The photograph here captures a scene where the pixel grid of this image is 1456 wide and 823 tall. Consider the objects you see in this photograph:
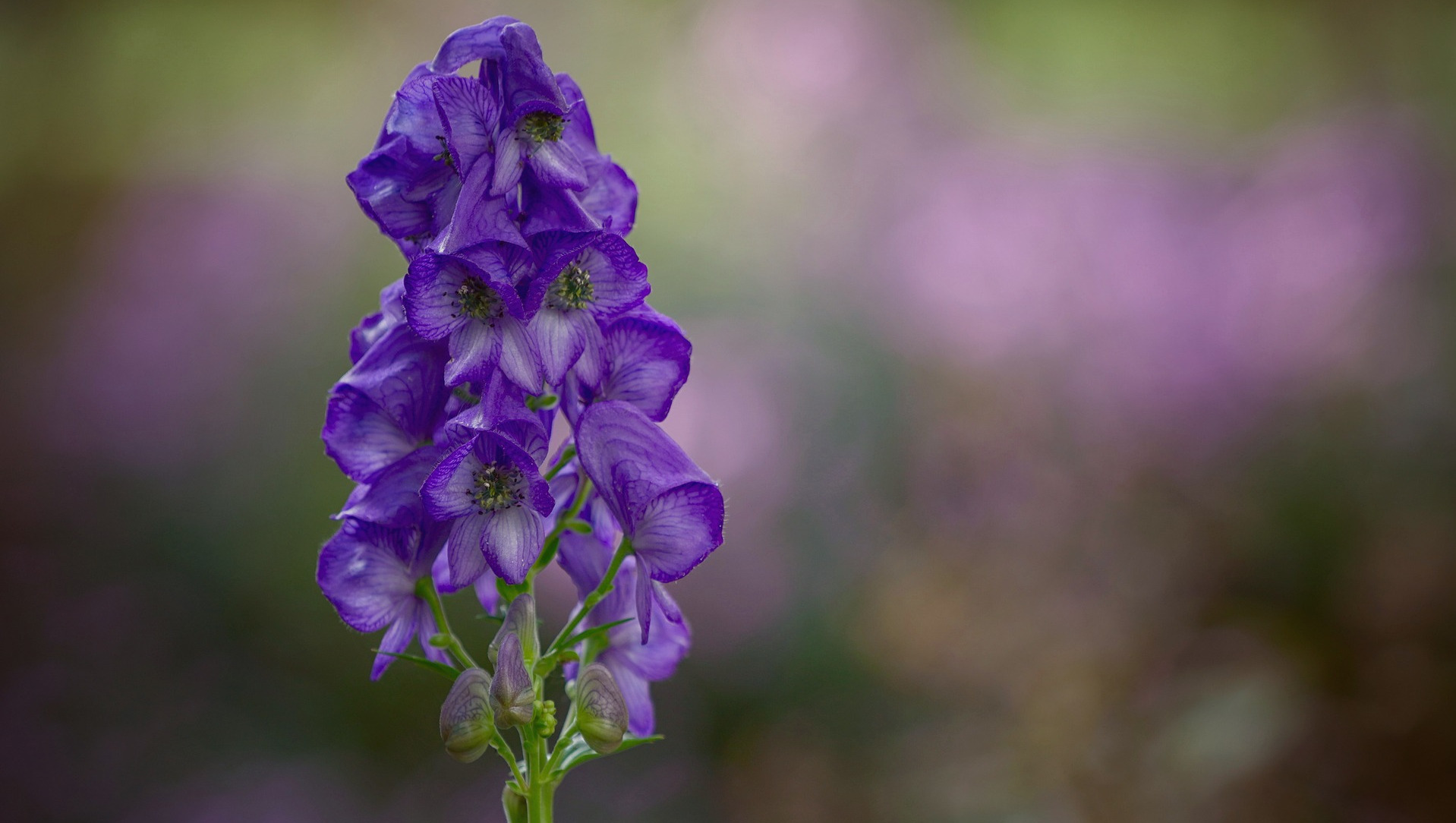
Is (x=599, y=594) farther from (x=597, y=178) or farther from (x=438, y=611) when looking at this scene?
(x=597, y=178)

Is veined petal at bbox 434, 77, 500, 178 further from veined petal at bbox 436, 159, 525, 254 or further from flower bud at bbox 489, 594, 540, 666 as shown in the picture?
flower bud at bbox 489, 594, 540, 666

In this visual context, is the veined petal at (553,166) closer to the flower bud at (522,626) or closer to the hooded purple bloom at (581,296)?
the hooded purple bloom at (581,296)

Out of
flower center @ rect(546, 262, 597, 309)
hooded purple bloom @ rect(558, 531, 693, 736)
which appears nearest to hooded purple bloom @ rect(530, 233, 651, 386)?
flower center @ rect(546, 262, 597, 309)

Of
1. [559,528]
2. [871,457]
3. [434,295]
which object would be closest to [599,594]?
[559,528]

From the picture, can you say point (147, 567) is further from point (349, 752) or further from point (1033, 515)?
point (1033, 515)

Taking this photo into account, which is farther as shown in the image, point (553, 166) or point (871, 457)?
point (871, 457)


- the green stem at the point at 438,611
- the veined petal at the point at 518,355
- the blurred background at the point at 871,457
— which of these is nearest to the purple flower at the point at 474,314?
the veined petal at the point at 518,355
